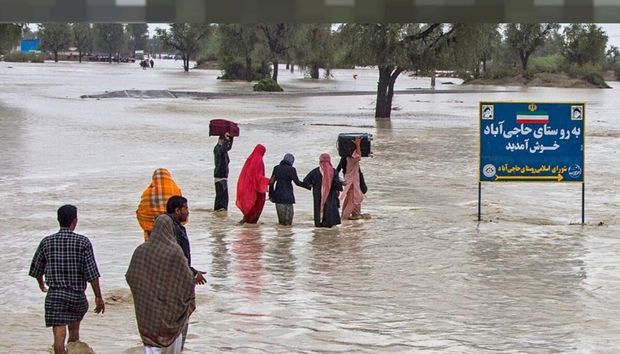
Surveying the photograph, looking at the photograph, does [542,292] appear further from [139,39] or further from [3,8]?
[139,39]

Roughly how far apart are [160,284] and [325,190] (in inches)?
338

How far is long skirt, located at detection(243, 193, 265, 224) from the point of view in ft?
48.5

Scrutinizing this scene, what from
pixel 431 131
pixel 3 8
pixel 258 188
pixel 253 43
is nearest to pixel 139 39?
pixel 253 43

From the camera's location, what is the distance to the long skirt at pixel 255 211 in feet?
48.5

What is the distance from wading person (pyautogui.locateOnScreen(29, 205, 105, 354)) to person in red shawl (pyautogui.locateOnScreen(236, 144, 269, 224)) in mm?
7969

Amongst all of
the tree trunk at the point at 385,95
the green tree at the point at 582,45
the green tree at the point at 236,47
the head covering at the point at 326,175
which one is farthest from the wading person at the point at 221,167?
the green tree at the point at 582,45

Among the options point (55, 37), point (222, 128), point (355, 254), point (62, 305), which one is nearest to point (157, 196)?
point (62, 305)

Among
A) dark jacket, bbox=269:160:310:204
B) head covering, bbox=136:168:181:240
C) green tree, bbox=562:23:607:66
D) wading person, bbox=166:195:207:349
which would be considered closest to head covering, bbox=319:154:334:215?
dark jacket, bbox=269:160:310:204

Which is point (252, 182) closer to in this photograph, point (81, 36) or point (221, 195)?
point (221, 195)

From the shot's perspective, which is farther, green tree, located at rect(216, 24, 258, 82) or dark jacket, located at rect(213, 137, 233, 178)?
green tree, located at rect(216, 24, 258, 82)

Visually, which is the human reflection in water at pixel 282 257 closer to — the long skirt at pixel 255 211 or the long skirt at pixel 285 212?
the long skirt at pixel 285 212

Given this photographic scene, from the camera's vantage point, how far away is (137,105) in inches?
1793

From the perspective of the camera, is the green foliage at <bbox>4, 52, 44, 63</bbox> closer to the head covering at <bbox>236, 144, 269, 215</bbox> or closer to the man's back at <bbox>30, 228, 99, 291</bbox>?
the head covering at <bbox>236, 144, 269, 215</bbox>

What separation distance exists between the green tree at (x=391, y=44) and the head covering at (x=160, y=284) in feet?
106
